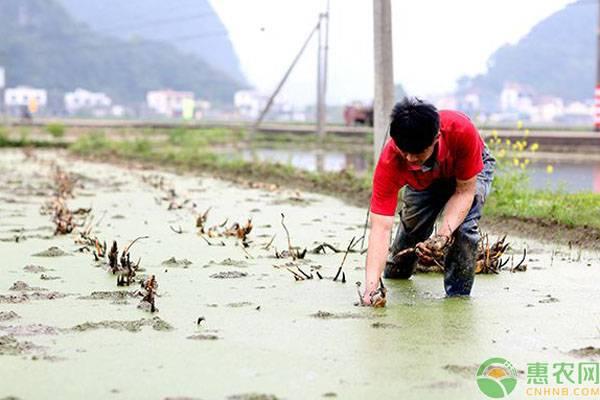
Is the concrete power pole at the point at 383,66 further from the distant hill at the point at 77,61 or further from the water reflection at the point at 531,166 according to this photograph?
the distant hill at the point at 77,61

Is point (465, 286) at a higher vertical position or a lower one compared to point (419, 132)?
lower

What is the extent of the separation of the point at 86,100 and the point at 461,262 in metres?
83.8

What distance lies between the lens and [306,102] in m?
87.1

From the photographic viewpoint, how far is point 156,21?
120312mm

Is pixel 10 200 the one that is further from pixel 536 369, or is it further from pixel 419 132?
pixel 536 369

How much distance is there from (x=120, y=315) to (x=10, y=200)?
19.4 ft

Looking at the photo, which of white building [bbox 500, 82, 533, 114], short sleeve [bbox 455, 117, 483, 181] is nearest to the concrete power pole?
short sleeve [bbox 455, 117, 483, 181]

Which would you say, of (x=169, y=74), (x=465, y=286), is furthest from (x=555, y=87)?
(x=465, y=286)

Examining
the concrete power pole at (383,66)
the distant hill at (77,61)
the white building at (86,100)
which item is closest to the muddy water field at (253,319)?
the concrete power pole at (383,66)

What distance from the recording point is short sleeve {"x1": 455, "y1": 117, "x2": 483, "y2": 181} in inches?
177

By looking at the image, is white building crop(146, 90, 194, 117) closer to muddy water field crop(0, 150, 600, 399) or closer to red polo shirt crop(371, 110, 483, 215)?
muddy water field crop(0, 150, 600, 399)

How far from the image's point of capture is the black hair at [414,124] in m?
4.08

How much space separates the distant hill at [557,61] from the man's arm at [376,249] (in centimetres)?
7342

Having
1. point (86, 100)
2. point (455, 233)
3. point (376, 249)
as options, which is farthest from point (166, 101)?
point (376, 249)
